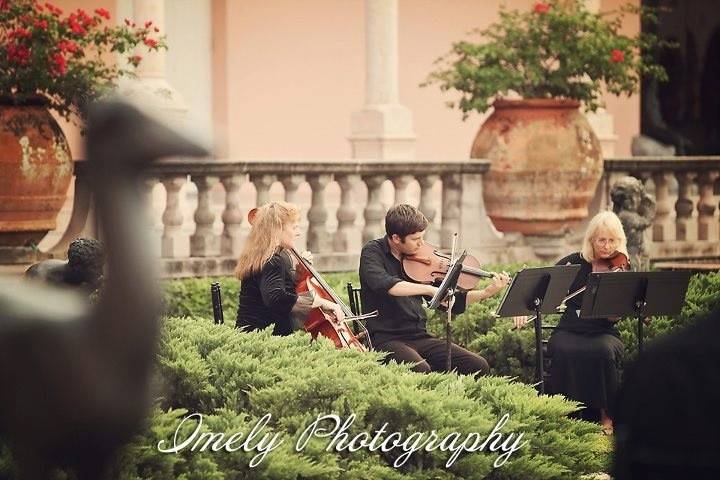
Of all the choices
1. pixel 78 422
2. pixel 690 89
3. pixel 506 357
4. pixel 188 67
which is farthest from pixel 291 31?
pixel 78 422

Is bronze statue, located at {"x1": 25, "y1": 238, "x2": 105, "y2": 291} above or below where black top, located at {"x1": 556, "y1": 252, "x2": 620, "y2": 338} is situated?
above

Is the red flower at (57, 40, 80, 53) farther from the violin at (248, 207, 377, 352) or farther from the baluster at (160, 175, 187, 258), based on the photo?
the violin at (248, 207, 377, 352)

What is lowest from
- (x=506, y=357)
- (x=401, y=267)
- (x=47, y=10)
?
(x=506, y=357)

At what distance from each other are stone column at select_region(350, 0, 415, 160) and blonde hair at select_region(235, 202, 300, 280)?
29.4ft

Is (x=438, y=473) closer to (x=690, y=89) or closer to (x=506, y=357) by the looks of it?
(x=506, y=357)

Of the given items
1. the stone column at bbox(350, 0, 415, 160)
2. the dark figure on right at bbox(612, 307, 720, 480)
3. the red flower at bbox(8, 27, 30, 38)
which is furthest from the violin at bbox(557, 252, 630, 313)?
the stone column at bbox(350, 0, 415, 160)

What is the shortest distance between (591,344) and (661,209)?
4.78 m

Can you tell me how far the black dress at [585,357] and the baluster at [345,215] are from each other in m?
3.35

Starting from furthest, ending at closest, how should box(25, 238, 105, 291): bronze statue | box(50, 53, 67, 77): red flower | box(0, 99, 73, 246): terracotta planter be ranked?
1. box(50, 53, 67, 77): red flower
2. box(0, 99, 73, 246): terracotta planter
3. box(25, 238, 105, 291): bronze statue

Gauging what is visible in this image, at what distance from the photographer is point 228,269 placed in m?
11.8

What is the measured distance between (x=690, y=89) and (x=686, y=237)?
6.71 meters

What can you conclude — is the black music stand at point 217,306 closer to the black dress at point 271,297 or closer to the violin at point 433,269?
the black dress at point 271,297

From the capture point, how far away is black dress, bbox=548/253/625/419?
8.85m

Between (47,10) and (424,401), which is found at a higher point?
(47,10)
